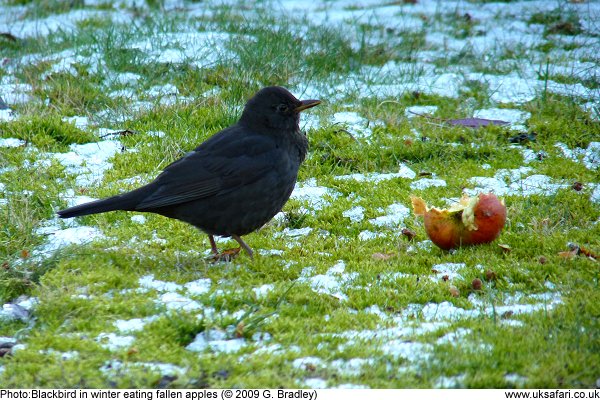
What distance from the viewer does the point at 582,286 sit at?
4.32 m

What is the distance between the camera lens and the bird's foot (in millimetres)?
5008

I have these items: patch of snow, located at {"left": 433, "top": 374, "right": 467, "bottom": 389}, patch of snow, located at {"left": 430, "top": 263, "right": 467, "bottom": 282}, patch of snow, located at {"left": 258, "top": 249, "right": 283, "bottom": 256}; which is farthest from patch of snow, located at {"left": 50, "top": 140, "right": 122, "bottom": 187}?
patch of snow, located at {"left": 433, "top": 374, "right": 467, "bottom": 389}

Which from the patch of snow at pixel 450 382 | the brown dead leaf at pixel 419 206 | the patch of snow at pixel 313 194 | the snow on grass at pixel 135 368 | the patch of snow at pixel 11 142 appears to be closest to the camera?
the patch of snow at pixel 450 382

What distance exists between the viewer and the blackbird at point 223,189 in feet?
16.4

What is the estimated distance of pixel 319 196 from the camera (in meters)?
5.99

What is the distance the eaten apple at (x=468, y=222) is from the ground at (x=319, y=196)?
0.08 metres

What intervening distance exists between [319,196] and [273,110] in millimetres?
876

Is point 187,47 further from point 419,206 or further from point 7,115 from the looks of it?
point 419,206

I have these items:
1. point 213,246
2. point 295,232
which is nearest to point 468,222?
point 295,232

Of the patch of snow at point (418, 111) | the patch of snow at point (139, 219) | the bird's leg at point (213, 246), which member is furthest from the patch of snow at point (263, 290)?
the patch of snow at point (418, 111)

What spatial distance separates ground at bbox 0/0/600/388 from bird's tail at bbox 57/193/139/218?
23 centimetres

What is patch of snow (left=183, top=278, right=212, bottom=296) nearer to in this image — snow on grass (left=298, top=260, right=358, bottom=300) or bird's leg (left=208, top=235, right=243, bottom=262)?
bird's leg (left=208, top=235, right=243, bottom=262)

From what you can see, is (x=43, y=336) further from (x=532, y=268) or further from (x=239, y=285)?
(x=532, y=268)

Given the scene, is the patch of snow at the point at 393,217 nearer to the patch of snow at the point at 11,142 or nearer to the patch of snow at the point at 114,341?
the patch of snow at the point at 114,341
